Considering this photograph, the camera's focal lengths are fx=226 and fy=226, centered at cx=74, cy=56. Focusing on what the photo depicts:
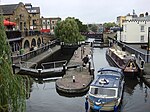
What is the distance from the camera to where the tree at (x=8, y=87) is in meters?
8.78

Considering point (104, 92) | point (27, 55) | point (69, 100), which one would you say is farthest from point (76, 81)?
point (27, 55)

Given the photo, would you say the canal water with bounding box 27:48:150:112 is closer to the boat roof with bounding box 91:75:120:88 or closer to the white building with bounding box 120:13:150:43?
the boat roof with bounding box 91:75:120:88

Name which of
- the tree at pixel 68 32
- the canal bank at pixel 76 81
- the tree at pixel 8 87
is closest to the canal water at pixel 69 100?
the canal bank at pixel 76 81

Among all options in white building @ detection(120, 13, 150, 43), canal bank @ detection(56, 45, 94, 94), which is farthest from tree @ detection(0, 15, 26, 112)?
white building @ detection(120, 13, 150, 43)

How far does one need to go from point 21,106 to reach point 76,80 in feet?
52.2

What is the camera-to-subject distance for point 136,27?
184 feet

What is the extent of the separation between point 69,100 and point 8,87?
12.5 m

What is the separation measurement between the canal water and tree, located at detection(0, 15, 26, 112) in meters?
9.52

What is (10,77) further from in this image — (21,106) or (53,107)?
(53,107)

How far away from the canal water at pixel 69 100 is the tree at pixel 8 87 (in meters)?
9.52

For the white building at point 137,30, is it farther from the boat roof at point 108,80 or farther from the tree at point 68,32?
the boat roof at point 108,80

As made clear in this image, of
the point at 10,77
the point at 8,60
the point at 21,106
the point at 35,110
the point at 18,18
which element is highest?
the point at 18,18

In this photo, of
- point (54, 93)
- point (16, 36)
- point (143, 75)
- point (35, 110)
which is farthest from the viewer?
point (16, 36)

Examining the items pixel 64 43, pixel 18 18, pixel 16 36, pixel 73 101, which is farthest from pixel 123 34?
pixel 73 101
